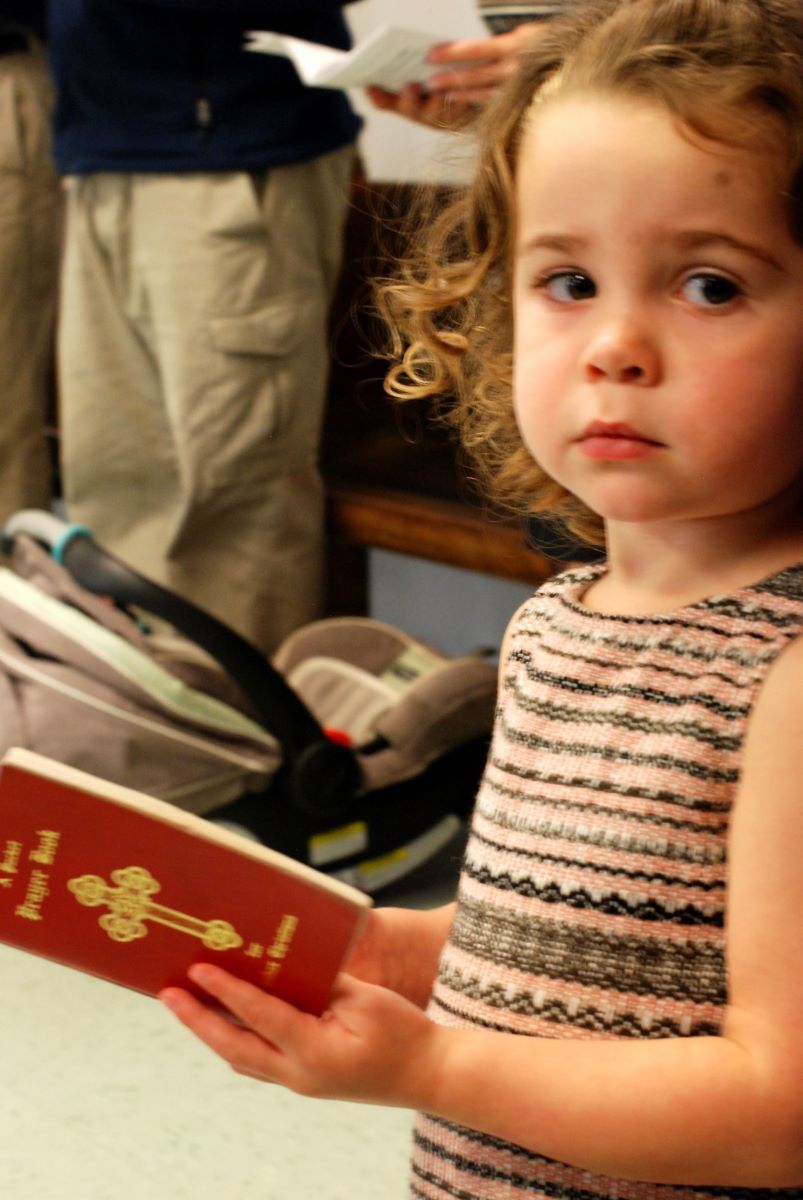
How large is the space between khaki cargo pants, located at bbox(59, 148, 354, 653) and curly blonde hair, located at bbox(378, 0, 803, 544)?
86 cm

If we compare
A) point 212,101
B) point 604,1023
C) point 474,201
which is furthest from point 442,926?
point 212,101

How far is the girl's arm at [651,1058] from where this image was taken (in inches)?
23.8

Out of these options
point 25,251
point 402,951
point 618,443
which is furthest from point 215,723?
point 618,443

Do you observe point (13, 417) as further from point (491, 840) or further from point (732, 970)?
point (732, 970)

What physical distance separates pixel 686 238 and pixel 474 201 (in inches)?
8.3

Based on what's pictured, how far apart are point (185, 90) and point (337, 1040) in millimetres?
1468

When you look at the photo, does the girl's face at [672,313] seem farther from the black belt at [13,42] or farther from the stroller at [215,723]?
the black belt at [13,42]

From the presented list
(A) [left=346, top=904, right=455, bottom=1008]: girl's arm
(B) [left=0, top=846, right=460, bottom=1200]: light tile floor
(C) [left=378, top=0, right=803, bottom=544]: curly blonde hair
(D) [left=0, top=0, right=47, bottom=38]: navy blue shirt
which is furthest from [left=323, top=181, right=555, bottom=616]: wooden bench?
(A) [left=346, top=904, right=455, bottom=1008]: girl's arm

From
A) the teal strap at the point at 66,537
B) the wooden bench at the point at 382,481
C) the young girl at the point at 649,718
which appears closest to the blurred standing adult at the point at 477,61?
the wooden bench at the point at 382,481

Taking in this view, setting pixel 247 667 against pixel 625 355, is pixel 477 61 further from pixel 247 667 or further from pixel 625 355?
pixel 625 355

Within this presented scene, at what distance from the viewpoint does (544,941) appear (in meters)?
0.70

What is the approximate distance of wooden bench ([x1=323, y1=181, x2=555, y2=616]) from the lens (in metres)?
2.05

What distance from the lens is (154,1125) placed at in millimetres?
1344

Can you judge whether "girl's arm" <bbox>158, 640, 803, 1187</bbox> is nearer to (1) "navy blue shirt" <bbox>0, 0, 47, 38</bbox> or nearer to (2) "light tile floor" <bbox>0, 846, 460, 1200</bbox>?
(2) "light tile floor" <bbox>0, 846, 460, 1200</bbox>
